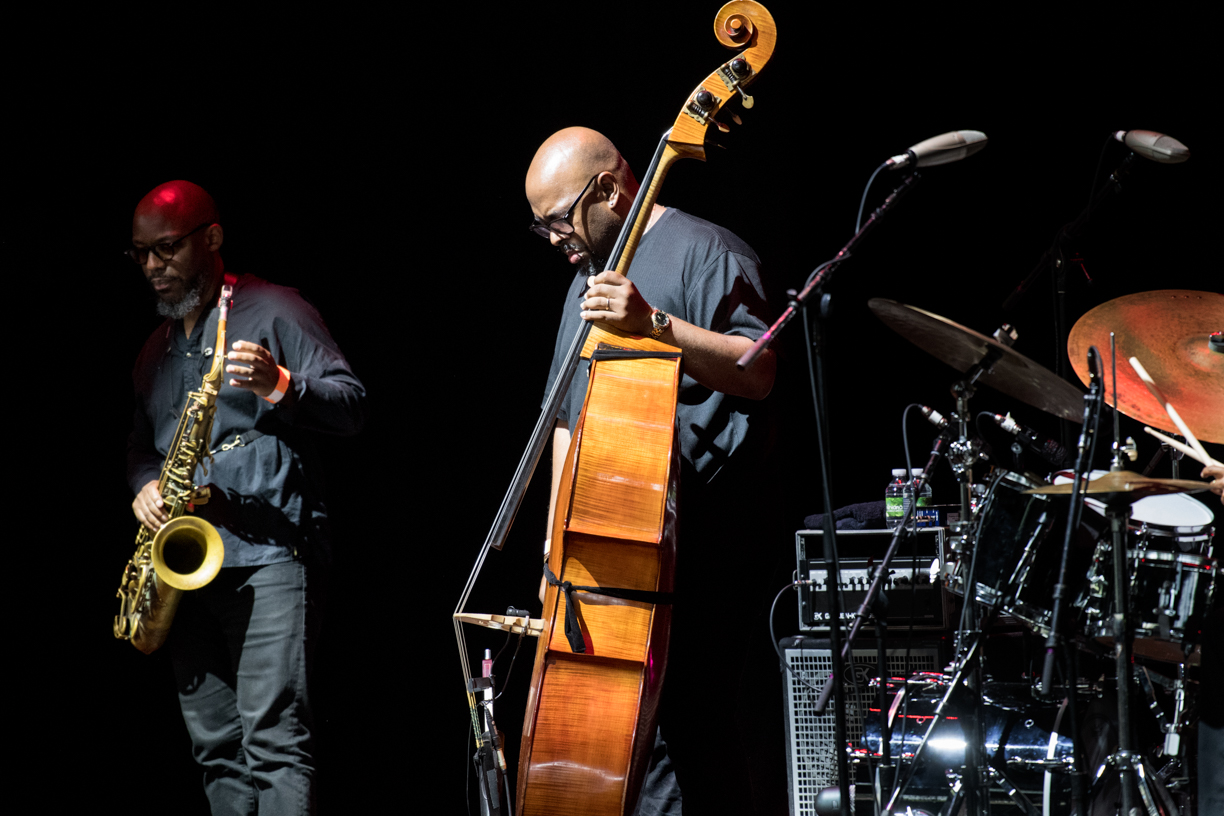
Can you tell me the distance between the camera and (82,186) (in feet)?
12.9

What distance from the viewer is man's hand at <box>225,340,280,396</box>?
2.74 metres

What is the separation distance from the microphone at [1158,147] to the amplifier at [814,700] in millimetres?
1601

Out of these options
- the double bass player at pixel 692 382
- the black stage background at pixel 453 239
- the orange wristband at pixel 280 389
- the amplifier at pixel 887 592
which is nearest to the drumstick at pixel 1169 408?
the amplifier at pixel 887 592

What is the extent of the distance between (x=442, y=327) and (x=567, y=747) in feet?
7.62

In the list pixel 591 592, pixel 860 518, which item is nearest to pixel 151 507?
pixel 591 592

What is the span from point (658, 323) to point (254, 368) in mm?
1126

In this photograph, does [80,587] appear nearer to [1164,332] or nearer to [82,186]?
[82,186]

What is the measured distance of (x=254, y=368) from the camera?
275 cm

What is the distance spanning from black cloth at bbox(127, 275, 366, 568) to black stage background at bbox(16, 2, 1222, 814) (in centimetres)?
87

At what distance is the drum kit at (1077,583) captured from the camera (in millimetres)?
2311

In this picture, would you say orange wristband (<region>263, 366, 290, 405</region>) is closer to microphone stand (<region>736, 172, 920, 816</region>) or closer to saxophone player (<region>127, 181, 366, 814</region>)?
saxophone player (<region>127, 181, 366, 814</region>)

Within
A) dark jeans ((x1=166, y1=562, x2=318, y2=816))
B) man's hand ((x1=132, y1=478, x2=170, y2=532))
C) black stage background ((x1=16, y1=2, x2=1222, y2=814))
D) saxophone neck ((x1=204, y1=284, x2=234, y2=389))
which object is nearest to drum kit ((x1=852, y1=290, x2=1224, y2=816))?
black stage background ((x1=16, y1=2, x2=1222, y2=814))

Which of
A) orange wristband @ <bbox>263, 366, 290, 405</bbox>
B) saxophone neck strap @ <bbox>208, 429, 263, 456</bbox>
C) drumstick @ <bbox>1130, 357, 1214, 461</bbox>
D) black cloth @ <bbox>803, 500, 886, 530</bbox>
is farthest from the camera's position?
black cloth @ <bbox>803, 500, 886, 530</bbox>

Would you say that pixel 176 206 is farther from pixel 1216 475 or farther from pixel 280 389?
pixel 1216 475
